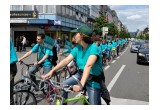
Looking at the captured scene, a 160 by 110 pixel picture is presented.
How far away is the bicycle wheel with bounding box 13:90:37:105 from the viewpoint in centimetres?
555

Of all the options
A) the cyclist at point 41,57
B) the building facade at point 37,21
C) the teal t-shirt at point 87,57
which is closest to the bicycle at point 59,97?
the teal t-shirt at point 87,57

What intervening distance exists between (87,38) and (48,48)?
2977 millimetres

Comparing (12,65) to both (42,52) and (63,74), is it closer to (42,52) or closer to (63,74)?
(42,52)

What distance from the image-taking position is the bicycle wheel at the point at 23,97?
5550 millimetres

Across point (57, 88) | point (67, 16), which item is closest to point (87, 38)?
point (57, 88)

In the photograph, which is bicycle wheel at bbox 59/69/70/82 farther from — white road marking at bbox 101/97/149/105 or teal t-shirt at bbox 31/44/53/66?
white road marking at bbox 101/97/149/105

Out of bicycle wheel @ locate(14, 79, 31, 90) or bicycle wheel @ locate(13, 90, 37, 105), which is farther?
bicycle wheel @ locate(14, 79, 31, 90)

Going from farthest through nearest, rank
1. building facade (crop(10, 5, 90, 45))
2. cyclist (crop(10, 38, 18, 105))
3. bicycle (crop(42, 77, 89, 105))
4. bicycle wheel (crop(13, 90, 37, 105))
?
building facade (crop(10, 5, 90, 45)), bicycle wheel (crop(13, 90, 37, 105)), cyclist (crop(10, 38, 18, 105)), bicycle (crop(42, 77, 89, 105))

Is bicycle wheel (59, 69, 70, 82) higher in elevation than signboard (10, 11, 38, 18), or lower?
lower

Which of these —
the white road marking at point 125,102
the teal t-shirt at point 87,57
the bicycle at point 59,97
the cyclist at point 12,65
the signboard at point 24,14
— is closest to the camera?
the teal t-shirt at point 87,57

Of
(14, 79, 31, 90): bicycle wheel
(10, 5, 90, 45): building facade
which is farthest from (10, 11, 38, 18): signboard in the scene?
(14, 79, 31, 90): bicycle wheel

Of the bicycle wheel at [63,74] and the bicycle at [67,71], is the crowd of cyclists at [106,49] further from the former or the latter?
the bicycle wheel at [63,74]

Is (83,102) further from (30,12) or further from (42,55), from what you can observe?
(30,12)

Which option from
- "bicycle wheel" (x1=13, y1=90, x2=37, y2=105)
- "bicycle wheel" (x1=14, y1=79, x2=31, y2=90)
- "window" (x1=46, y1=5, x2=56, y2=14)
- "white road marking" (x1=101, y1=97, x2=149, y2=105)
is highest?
"window" (x1=46, y1=5, x2=56, y2=14)
